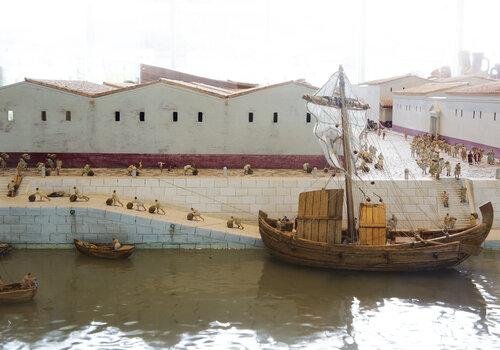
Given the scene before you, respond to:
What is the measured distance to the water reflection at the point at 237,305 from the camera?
19359 millimetres

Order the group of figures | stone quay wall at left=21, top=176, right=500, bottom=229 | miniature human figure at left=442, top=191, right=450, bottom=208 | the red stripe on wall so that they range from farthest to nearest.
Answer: the red stripe on wall < the group of figures < stone quay wall at left=21, top=176, right=500, bottom=229 < miniature human figure at left=442, top=191, right=450, bottom=208

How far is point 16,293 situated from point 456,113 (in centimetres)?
2903

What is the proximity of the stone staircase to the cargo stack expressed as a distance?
5921 mm

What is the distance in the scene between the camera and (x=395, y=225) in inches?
1085

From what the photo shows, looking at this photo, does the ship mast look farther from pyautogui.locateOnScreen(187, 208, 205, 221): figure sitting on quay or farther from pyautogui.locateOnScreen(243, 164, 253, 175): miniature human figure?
pyautogui.locateOnScreen(187, 208, 205, 221): figure sitting on quay

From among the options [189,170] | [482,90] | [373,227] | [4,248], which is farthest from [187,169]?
[482,90]

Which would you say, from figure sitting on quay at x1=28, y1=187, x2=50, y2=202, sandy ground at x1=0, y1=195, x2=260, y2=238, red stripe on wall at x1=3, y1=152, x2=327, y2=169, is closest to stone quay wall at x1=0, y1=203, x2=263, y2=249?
sandy ground at x1=0, y1=195, x2=260, y2=238

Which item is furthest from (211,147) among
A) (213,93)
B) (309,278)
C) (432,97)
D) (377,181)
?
(432,97)

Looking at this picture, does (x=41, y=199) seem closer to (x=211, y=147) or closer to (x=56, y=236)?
(x=56, y=236)

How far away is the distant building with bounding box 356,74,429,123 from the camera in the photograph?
58344 millimetres

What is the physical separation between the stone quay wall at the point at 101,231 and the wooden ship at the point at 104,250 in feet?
3.94

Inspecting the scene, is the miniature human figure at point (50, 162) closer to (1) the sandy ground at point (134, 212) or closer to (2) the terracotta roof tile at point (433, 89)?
(1) the sandy ground at point (134, 212)

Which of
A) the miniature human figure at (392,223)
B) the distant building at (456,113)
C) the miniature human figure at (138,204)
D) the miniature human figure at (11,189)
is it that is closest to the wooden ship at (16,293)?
the miniature human figure at (138,204)

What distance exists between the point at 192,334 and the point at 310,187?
11.7 meters
